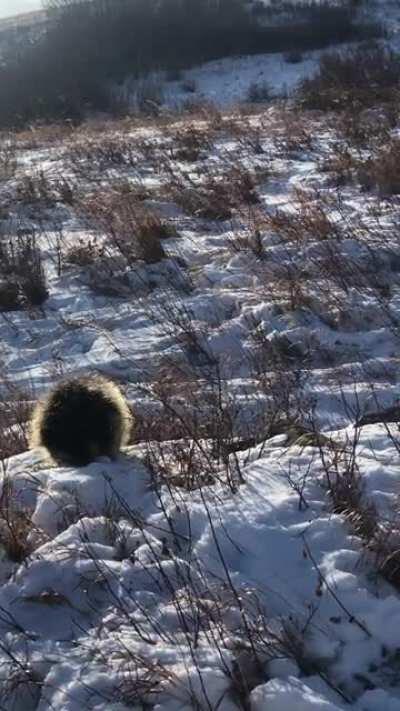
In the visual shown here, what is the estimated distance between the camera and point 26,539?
2539 mm

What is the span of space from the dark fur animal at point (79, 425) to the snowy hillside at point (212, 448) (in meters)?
0.09

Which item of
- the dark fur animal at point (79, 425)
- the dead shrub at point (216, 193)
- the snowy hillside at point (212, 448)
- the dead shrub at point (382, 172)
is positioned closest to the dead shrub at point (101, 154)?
the snowy hillside at point (212, 448)

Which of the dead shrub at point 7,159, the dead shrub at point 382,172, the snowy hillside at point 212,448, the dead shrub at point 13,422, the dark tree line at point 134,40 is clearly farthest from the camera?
the dark tree line at point 134,40

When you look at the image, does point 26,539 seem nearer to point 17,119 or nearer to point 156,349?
point 156,349

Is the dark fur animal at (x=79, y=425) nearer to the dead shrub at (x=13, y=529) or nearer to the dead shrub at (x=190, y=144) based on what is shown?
the dead shrub at (x=13, y=529)

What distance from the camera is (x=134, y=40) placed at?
24141mm

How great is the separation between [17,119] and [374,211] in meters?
12.6

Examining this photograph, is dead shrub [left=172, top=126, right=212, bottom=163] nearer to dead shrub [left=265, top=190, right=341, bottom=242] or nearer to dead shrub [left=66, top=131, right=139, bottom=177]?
dead shrub [left=66, top=131, right=139, bottom=177]

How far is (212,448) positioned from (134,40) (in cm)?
2396

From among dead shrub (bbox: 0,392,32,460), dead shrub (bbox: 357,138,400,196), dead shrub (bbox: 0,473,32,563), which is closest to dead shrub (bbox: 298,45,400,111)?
dead shrub (bbox: 357,138,400,196)

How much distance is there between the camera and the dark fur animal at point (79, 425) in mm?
2941

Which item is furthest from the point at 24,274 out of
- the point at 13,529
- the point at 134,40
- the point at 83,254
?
the point at 134,40

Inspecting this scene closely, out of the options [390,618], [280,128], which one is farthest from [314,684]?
[280,128]

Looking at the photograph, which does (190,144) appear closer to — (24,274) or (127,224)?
(127,224)
